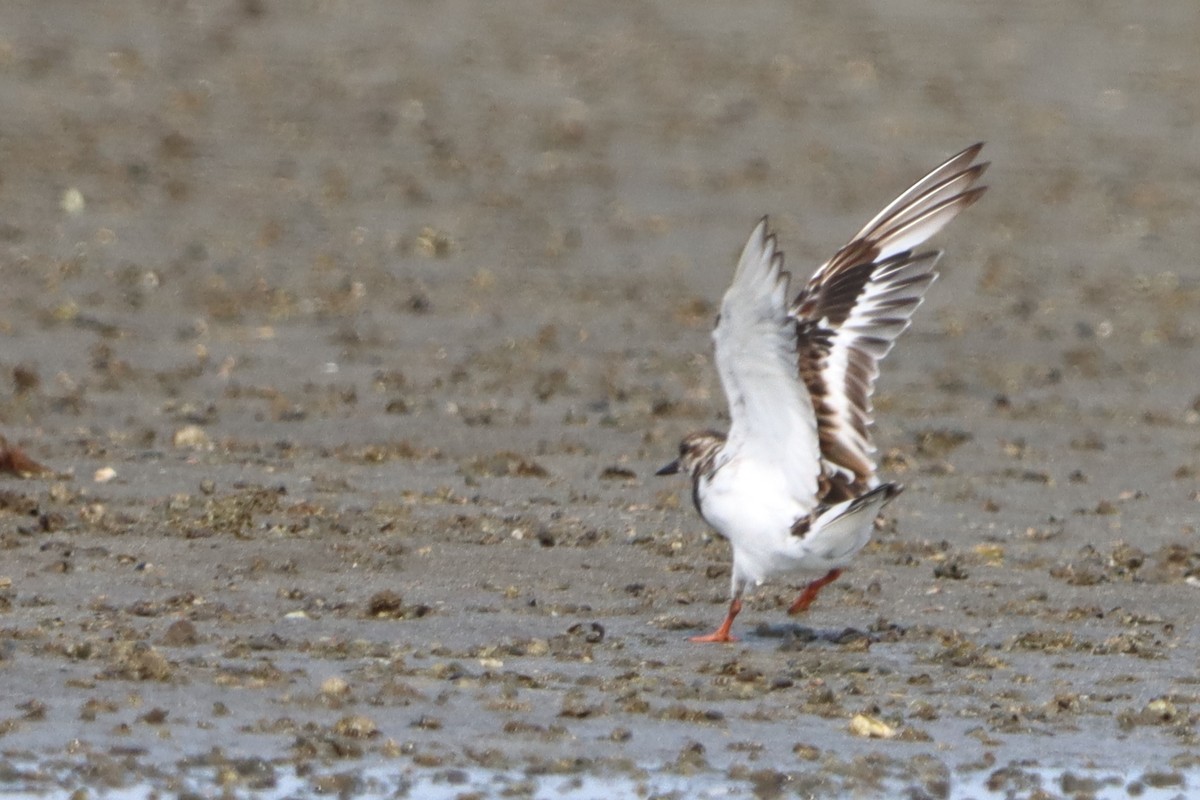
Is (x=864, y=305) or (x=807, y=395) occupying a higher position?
(x=864, y=305)

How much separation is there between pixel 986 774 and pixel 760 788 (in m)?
0.65

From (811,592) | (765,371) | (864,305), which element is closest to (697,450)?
(811,592)

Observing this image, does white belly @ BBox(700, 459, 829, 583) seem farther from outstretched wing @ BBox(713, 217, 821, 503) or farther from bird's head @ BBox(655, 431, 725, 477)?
bird's head @ BBox(655, 431, 725, 477)

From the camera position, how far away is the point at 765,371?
23.4ft

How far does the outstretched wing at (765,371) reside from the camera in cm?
682

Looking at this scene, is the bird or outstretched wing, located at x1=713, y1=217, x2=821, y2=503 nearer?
outstretched wing, located at x1=713, y1=217, x2=821, y2=503

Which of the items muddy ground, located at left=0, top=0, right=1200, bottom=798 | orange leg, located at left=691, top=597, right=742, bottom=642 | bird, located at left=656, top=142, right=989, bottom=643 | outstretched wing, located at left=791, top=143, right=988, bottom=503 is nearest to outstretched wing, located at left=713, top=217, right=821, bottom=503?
bird, located at left=656, top=142, right=989, bottom=643

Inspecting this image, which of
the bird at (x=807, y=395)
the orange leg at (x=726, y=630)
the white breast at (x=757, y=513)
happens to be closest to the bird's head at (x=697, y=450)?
the bird at (x=807, y=395)

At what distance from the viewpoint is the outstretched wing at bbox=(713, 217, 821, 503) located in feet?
22.4

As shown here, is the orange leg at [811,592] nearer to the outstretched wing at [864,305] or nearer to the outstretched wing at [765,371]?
the outstretched wing at [864,305]

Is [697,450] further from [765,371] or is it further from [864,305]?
[765,371]

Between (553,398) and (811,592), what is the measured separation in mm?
3870

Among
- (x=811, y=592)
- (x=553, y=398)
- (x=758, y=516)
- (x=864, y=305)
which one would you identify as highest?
(x=553, y=398)

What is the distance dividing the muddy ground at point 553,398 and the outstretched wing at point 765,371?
65 cm
